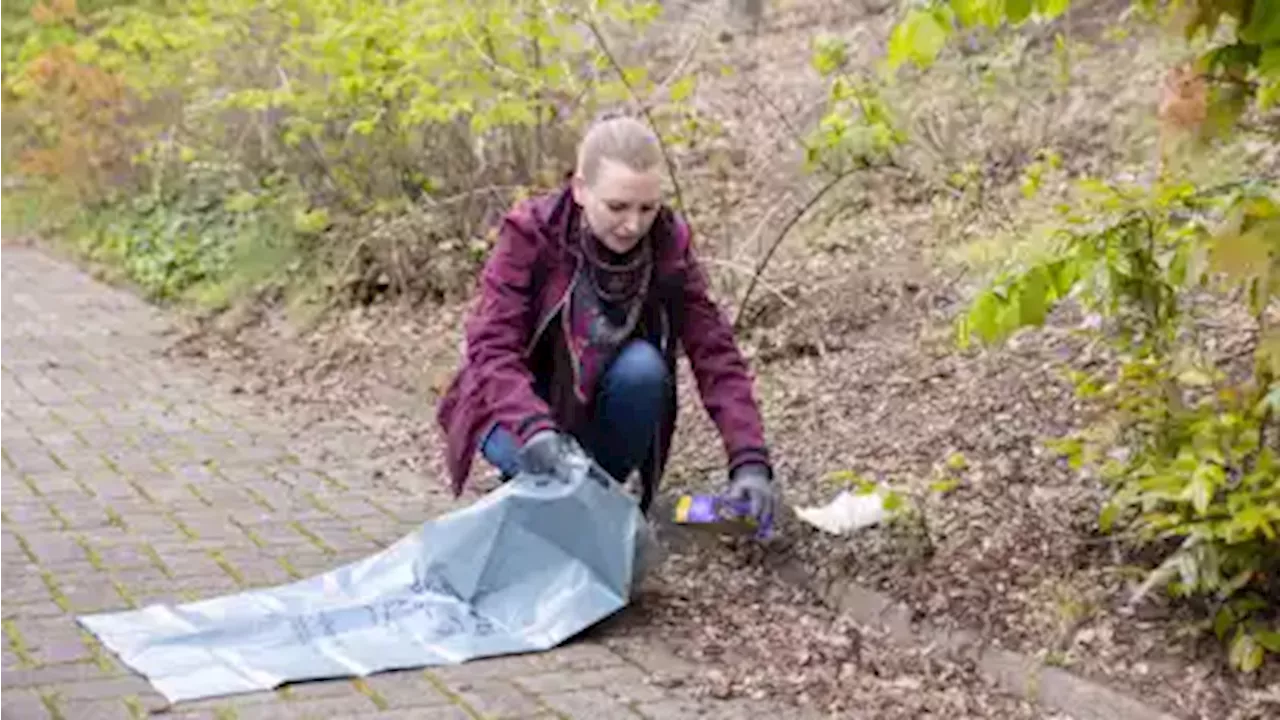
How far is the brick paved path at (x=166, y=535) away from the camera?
394 cm

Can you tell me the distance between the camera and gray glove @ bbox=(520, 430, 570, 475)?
173 inches

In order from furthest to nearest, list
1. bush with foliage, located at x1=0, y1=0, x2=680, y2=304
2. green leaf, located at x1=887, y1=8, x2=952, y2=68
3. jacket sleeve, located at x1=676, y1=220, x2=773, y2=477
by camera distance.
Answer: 1. bush with foliage, located at x1=0, y1=0, x2=680, y2=304
2. jacket sleeve, located at x1=676, y1=220, x2=773, y2=477
3. green leaf, located at x1=887, y1=8, x2=952, y2=68

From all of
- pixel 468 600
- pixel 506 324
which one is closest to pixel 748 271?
pixel 506 324

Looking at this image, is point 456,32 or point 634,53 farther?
point 634,53

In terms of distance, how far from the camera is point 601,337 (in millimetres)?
4766

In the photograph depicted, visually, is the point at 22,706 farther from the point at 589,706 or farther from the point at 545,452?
the point at 545,452

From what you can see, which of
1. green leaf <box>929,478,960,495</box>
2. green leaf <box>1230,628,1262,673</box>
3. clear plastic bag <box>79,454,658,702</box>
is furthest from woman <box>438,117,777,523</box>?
green leaf <box>1230,628,1262,673</box>

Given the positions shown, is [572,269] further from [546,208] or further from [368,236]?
[368,236]

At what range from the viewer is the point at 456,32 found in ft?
24.7

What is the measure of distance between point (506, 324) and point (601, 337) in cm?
26

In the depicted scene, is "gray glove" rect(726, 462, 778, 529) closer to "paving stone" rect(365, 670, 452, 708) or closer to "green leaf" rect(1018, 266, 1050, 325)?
"paving stone" rect(365, 670, 452, 708)

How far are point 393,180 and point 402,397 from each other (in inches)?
72.1

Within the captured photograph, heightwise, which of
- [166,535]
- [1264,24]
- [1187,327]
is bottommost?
[166,535]

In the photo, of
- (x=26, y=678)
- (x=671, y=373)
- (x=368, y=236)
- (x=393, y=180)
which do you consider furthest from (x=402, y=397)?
(x=26, y=678)
